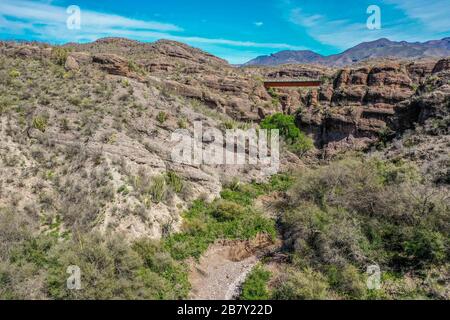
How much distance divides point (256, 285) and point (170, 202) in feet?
20.2

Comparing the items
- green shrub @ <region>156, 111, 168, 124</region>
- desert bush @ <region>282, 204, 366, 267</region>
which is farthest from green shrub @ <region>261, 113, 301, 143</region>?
desert bush @ <region>282, 204, 366, 267</region>

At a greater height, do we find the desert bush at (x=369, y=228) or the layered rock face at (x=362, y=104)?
the layered rock face at (x=362, y=104)

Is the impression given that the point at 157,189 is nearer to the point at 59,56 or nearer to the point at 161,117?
the point at 161,117

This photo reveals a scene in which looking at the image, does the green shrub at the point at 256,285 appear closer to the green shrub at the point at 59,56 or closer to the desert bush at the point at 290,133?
the desert bush at the point at 290,133

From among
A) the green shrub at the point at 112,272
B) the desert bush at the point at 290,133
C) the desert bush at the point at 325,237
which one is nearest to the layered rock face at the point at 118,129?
the green shrub at the point at 112,272

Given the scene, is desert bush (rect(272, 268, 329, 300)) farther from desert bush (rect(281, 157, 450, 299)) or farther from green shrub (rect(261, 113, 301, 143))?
green shrub (rect(261, 113, 301, 143))

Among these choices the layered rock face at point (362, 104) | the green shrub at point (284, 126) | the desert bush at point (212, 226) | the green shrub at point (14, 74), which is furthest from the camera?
the layered rock face at point (362, 104)

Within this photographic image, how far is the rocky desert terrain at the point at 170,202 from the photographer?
1069 centimetres

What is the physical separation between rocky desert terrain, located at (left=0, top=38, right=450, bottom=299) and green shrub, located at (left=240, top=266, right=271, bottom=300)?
2.2 inches

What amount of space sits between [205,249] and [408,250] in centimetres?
796

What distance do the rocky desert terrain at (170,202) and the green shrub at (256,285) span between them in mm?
57

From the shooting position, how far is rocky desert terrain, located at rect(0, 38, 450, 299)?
10688 millimetres
